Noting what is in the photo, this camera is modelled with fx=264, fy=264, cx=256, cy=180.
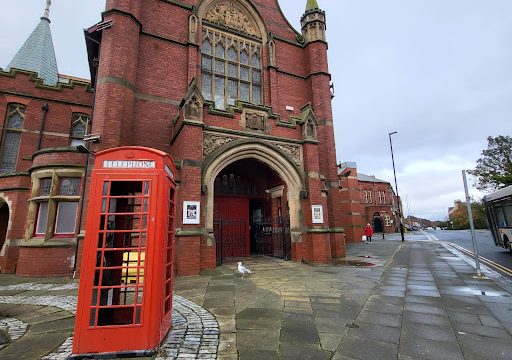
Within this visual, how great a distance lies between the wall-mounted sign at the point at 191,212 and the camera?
8.45m

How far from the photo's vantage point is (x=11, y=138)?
1278 centimetres

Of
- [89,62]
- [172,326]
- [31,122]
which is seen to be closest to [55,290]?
[172,326]

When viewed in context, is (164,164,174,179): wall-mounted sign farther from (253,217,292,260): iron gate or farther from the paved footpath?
(253,217,292,260): iron gate

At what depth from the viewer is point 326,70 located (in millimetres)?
14914

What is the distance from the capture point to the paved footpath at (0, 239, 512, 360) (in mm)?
3318

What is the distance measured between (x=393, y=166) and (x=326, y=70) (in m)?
19.3

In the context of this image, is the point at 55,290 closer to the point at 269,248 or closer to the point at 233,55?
the point at 269,248

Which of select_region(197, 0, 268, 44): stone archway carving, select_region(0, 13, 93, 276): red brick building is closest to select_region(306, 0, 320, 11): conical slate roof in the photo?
select_region(197, 0, 268, 44): stone archway carving

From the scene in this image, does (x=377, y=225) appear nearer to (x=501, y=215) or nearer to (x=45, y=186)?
(x=501, y=215)

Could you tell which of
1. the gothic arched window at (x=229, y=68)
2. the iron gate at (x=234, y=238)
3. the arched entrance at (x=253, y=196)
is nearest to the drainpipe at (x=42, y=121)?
the gothic arched window at (x=229, y=68)

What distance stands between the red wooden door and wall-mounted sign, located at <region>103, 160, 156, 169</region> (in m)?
8.43

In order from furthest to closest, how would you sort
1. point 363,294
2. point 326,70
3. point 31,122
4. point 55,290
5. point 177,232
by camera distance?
point 326,70 < point 31,122 < point 177,232 < point 55,290 < point 363,294

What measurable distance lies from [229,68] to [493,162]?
141ft

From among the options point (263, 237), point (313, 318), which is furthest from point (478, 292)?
point (263, 237)
